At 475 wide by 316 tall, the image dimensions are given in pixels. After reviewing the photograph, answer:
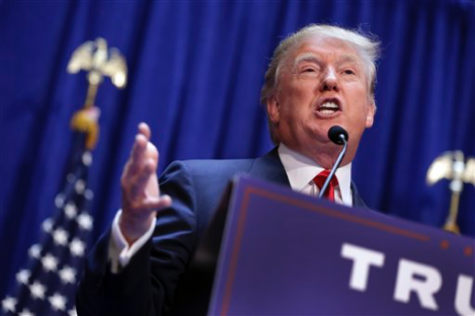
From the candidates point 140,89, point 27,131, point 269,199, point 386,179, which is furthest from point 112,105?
point 269,199

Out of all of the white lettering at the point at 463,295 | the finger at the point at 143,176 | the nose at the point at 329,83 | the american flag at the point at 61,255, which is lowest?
the american flag at the point at 61,255

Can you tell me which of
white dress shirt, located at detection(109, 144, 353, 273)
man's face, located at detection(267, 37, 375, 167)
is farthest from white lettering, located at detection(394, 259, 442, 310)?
man's face, located at detection(267, 37, 375, 167)

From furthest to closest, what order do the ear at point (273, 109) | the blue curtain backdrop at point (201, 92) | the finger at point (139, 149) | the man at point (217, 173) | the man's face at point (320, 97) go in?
the blue curtain backdrop at point (201, 92) < the ear at point (273, 109) < the man's face at point (320, 97) < the man at point (217, 173) < the finger at point (139, 149)

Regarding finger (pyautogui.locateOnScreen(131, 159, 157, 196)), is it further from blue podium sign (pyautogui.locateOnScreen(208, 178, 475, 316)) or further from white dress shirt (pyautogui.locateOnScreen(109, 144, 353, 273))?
white dress shirt (pyautogui.locateOnScreen(109, 144, 353, 273))

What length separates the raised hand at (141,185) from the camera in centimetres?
100

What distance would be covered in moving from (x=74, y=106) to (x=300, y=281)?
2573 millimetres

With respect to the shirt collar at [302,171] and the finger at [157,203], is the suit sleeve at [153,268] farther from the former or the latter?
the shirt collar at [302,171]

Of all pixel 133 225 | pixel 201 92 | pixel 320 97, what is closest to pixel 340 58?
pixel 320 97

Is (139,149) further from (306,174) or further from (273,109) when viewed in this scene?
(273,109)

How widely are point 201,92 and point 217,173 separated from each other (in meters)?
1.83

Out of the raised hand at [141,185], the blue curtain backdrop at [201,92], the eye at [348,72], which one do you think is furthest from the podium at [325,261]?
the blue curtain backdrop at [201,92]

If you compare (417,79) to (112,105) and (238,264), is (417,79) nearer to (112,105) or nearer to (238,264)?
(112,105)

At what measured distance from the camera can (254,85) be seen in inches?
145

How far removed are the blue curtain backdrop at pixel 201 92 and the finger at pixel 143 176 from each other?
224 cm
